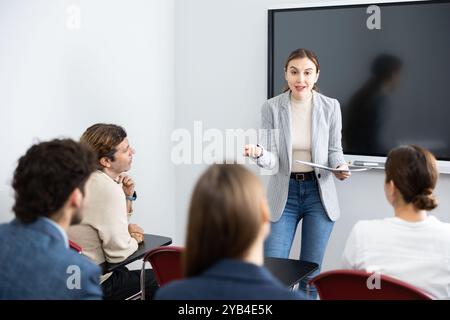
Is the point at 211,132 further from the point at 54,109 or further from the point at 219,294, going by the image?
the point at 219,294

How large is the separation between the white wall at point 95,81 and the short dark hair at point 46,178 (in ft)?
4.24

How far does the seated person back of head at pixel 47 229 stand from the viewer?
1572 millimetres

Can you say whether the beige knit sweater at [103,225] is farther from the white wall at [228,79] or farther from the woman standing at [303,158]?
the white wall at [228,79]

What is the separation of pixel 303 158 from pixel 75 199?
190 centimetres

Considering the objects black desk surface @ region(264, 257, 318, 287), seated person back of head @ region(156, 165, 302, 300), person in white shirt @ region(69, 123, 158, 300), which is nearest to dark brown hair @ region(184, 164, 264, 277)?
seated person back of head @ region(156, 165, 302, 300)

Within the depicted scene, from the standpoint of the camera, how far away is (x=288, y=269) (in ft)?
8.09

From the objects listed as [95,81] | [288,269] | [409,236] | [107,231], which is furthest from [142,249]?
[409,236]

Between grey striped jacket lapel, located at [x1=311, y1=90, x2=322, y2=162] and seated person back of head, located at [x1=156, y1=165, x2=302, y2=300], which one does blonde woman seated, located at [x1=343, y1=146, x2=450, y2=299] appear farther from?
grey striped jacket lapel, located at [x1=311, y1=90, x2=322, y2=162]

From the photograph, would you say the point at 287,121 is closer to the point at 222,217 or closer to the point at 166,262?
the point at 166,262

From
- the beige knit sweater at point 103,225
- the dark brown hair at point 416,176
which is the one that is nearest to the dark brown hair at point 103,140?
the beige knit sweater at point 103,225

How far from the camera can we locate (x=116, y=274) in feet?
9.25

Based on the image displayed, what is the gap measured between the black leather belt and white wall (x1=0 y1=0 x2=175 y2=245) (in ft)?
4.31
